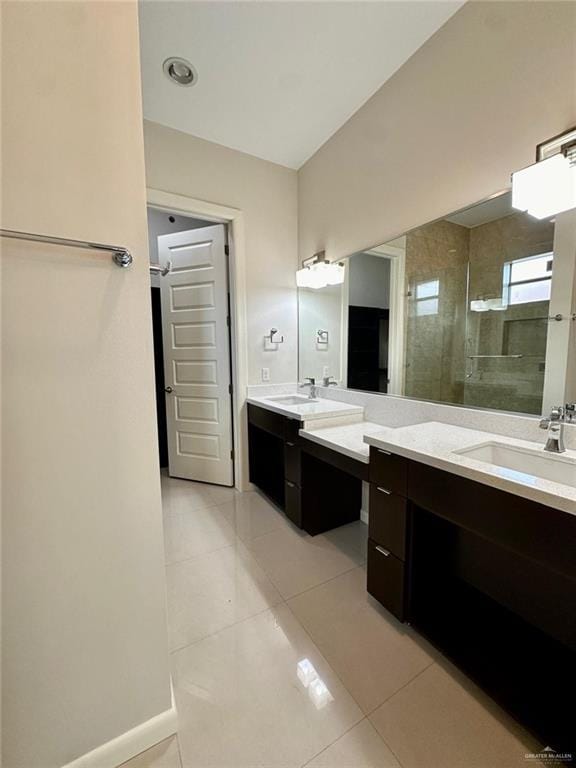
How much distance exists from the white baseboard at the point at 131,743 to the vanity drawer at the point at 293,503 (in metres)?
1.19

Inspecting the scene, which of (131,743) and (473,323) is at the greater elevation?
(473,323)

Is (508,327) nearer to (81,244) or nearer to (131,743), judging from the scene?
(81,244)

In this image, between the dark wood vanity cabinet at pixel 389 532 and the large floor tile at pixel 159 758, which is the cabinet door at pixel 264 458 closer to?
the dark wood vanity cabinet at pixel 389 532

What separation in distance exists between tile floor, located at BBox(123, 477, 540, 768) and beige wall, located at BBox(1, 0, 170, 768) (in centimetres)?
34

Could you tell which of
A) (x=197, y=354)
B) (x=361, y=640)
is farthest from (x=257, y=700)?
(x=197, y=354)

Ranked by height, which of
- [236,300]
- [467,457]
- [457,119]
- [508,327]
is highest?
[457,119]

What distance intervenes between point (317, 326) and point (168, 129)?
1.81 meters

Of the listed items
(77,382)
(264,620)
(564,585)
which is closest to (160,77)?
(77,382)

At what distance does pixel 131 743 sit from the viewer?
3.12 feet

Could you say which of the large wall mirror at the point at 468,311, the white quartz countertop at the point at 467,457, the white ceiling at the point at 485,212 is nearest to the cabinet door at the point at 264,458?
the large wall mirror at the point at 468,311

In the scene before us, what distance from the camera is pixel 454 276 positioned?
5.45ft

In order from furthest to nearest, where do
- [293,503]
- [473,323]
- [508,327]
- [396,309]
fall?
[293,503] < [396,309] < [473,323] < [508,327]

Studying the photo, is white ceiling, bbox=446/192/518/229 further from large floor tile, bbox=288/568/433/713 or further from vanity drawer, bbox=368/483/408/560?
large floor tile, bbox=288/568/433/713

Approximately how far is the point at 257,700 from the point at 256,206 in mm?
3027
